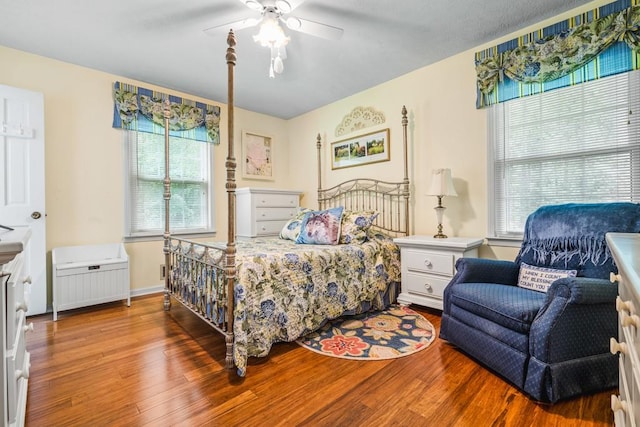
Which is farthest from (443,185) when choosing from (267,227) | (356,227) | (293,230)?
(267,227)

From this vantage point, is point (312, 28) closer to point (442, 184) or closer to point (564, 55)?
point (442, 184)

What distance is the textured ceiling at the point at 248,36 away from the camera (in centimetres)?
216

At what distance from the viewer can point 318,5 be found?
214 cm

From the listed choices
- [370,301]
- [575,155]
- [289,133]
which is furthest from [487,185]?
[289,133]

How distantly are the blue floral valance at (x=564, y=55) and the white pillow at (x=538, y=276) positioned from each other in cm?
144

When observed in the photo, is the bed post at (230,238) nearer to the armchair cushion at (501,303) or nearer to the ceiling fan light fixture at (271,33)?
the ceiling fan light fixture at (271,33)

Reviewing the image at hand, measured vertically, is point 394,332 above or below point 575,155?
below

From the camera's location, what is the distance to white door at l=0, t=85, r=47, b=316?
2533 mm

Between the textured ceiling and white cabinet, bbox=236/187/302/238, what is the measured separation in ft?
4.36

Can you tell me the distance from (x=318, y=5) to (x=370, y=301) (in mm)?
2452

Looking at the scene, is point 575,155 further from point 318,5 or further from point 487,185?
point 318,5

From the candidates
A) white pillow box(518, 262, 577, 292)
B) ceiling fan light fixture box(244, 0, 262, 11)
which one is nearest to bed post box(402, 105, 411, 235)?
white pillow box(518, 262, 577, 292)

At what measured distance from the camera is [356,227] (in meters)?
2.95

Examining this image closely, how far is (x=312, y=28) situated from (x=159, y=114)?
2257mm
